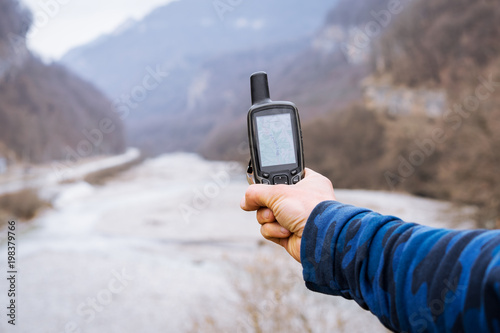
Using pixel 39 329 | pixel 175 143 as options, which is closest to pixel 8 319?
pixel 39 329

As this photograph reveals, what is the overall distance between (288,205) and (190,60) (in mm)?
114835

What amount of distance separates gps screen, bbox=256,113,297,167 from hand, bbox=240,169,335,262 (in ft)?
0.78

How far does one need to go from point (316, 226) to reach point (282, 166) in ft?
1.94

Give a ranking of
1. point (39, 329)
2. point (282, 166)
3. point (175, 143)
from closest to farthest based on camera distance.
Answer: point (282, 166) → point (39, 329) → point (175, 143)

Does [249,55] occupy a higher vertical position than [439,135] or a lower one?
higher

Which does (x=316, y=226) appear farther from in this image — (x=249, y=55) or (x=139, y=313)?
(x=249, y=55)

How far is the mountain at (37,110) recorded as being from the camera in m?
36.3

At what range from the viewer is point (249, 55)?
284 feet

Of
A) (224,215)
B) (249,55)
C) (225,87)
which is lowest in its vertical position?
(224,215)

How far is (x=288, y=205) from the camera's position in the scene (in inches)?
55.3

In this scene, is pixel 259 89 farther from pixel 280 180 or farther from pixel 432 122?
pixel 432 122

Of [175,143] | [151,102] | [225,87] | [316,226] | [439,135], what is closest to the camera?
[316,226]

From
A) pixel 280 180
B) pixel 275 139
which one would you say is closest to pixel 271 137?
pixel 275 139

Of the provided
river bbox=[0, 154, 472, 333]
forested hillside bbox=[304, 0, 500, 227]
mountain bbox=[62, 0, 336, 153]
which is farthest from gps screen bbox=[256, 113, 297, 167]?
mountain bbox=[62, 0, 336, 153]
